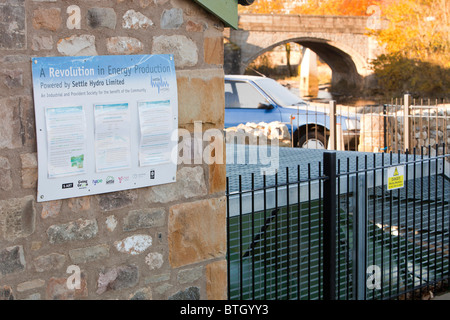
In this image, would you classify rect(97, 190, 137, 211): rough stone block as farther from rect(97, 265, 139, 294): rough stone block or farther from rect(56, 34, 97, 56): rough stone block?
rect(56, 34, 97, 56): rough stone block

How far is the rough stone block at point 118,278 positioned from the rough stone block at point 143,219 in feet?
0.69

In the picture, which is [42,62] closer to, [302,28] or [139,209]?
[139,209]

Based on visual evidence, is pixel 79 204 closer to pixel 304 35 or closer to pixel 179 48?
pixel 179 48

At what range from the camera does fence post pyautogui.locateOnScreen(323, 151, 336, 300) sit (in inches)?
172

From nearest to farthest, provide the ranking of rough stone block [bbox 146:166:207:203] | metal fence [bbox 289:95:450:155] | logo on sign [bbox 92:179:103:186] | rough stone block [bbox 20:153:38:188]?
rough stone block [bbox 20:153:38:188] < logo on sign [bbox 92:179:103:186] < rough stone block [bbox 146:166:207:203] < metal fence [bbox 289:95:450:155]

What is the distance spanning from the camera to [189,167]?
140 inches

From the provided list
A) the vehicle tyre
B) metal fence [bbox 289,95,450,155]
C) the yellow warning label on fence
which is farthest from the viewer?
the vehicle tyre

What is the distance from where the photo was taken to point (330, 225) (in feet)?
14.4

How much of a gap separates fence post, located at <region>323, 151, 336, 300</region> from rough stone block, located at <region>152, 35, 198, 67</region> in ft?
4.36

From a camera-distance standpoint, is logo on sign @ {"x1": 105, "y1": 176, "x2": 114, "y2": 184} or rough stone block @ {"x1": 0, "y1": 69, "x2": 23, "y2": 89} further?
logo on sign @ {"x1": 105, "y1": 176, "x2": 114, "y2": 184}

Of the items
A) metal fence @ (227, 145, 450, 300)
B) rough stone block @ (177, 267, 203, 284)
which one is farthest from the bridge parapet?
rough stone block @ (177, 267, 203, 284)

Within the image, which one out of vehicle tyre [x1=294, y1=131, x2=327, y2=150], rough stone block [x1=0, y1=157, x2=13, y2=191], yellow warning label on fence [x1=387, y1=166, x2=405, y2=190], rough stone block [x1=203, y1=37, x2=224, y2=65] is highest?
rough stone block [x1=203, y1=37, x2=224, y2=65]

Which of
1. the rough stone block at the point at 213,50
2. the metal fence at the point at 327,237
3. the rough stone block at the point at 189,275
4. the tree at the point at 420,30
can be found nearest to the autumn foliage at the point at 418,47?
the tree at the point at 420,30

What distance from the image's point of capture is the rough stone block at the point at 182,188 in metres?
3.45
